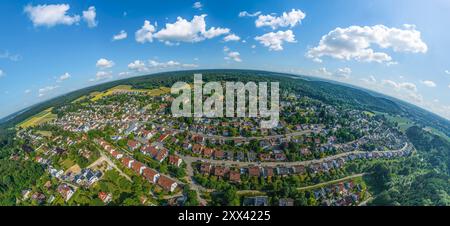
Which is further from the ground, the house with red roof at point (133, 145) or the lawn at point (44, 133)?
the lawn at point (44, 133)

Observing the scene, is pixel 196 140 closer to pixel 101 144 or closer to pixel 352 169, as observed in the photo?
pixel 101 144

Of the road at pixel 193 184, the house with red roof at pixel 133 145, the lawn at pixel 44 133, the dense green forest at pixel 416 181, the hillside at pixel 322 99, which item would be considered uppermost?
the hillside at pixel 322 99

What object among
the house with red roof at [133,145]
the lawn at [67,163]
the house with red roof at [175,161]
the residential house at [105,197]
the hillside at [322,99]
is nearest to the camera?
the residential house at [105,197]

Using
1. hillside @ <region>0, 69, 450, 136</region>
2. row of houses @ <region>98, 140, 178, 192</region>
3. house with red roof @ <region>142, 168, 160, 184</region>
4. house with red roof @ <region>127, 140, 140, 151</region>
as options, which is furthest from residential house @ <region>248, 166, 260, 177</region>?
hillside @ <region>0, 69, 450, 136</region>

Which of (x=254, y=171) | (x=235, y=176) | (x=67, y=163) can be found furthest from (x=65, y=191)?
(x=254, y=171)

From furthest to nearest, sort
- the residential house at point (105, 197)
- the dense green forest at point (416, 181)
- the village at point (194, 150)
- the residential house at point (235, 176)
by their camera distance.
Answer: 1. the residential house at point (235, 176)
2. the village at point (194, 150)
3. the dense green forest at point (416, 181)
4. the residential house at point (105, 197)

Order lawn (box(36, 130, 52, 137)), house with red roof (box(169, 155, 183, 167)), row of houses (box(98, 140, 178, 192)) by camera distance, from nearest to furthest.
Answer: row of houses (box(98, 140, 178, 192)) → house with red roof (box(169, 155, 183, 167)) → lawn (box(36, 130, 52, 137))

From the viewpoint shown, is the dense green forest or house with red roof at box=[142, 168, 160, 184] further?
house with red roof at box=[142, 168, 160, 184]

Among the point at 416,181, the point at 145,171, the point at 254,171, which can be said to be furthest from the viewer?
the point at 416,181

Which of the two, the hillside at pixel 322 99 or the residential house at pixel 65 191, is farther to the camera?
the hillside at pixel 322 99

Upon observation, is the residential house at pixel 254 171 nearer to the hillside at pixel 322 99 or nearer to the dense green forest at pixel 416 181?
the dense green forest at pixel 416 181

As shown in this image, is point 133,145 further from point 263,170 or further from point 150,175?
point 263,170

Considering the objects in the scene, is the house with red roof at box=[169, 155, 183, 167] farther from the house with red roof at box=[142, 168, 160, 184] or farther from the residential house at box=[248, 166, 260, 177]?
the residential house at box=[248, 166, 260, 177]

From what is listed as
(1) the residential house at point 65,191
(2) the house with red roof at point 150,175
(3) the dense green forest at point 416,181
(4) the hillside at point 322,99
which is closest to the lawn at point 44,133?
(1) the residential house at point 65,191
